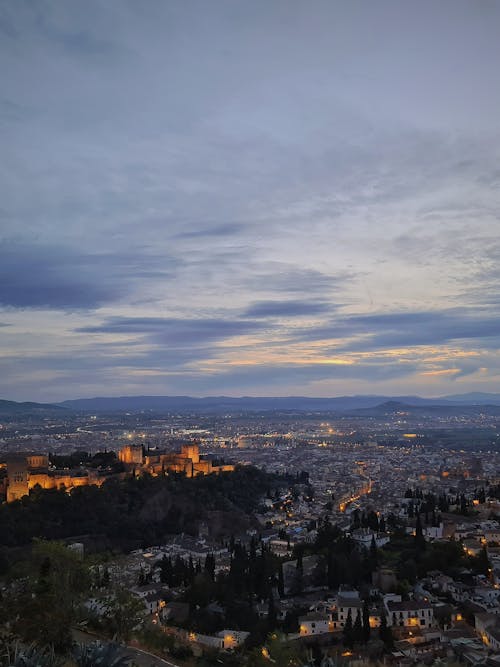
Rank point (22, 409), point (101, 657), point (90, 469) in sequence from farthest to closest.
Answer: point (22, 409), point (90, 469), point (101, 657)

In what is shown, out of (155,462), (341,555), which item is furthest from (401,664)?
(155,462)

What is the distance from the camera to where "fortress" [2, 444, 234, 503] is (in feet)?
141

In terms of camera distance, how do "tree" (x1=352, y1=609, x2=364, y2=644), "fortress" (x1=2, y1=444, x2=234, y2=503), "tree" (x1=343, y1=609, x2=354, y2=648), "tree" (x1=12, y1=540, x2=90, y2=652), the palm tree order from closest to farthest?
the palm tree
"tree" (x1=12, y1=540, x2=90, y2=652)
"tree" (x1=343, y1=609, x2=354, y2=648)
"tree" (x1=352, y1=609, x2=364, y2=644)
"fortress" (x1=2, y1=444, x2=234, y2=503)

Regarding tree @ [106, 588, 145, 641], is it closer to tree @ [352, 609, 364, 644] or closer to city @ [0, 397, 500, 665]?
city @ [0, 397, 500, 665]

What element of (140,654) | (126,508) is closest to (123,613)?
(140,654)

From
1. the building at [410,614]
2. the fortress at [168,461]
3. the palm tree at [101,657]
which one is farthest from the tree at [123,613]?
the fortress at [168,461]

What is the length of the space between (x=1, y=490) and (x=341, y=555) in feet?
82.8

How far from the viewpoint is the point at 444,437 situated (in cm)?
12056

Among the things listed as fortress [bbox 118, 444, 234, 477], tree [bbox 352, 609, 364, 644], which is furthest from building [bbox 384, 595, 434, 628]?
fortress [bbox 118, 444, 234, 477]

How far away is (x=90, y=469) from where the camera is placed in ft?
170

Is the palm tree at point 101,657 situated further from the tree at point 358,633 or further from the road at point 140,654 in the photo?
the tree at point 358,633

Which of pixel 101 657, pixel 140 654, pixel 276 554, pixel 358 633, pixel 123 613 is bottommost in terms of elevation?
pixel 276 554

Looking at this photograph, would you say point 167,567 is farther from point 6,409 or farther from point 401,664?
point 6,409

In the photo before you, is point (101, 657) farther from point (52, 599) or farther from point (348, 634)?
point (348, 634)
